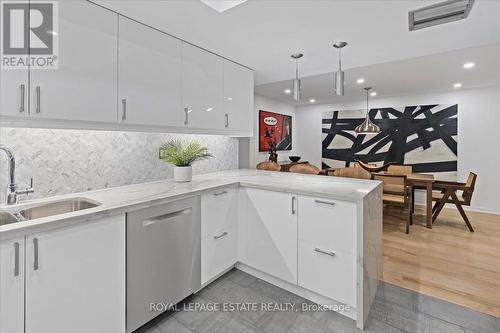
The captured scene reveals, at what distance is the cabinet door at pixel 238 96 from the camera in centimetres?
280

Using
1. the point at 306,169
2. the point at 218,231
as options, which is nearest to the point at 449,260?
the point at 306,169

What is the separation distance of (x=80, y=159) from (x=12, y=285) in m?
1.01

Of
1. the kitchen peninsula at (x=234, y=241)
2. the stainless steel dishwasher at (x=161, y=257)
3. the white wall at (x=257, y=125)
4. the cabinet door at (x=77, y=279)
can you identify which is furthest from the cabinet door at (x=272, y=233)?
the white wall at (x=257, y=125)

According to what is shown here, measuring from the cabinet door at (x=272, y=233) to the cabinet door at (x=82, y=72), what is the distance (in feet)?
4.63

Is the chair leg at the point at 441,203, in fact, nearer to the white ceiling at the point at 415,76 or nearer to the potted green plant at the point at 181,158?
the white ceiling at the point at 415,76

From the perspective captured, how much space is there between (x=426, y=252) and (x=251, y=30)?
3221 millimetres

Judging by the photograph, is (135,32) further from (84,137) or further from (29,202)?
(29,202)

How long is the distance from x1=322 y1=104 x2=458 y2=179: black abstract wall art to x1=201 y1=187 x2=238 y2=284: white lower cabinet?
447 centimetres

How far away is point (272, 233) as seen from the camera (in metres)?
2.20

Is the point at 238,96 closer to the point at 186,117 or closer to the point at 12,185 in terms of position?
the point at 186,117

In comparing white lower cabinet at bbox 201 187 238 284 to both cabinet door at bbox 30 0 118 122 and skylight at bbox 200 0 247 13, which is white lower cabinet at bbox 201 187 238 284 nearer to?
cabinet door at bbox 30 0 118 122

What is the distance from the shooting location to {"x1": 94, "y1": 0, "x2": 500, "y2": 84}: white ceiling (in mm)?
1746

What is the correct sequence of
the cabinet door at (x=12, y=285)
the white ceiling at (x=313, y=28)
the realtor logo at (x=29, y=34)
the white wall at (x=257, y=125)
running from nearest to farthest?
1. the cabinet door at (x=12, y=285)
2. the realtor logo at (x=29, y=34)
3. the white ceiling at (x=313, y=28)
4. the white wall at (x=257, y=125)

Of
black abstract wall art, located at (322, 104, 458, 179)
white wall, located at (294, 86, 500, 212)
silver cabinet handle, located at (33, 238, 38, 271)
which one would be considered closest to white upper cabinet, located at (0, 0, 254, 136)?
silver cabinet handle, located at (33, 238, 38, 271)
